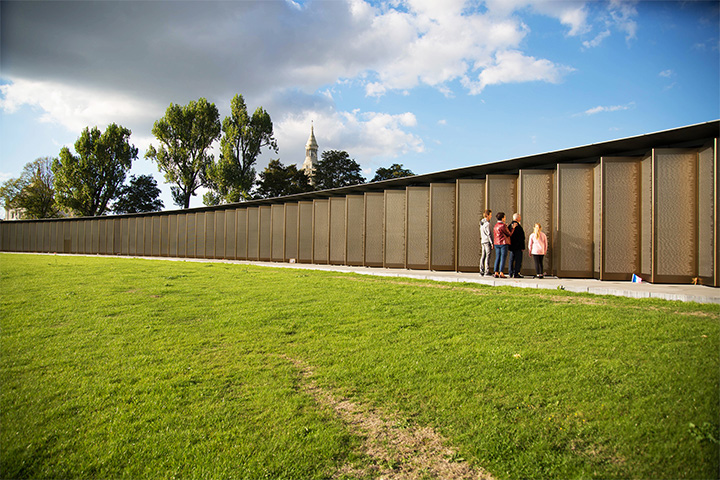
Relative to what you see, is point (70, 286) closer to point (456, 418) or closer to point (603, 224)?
point (456, 418)

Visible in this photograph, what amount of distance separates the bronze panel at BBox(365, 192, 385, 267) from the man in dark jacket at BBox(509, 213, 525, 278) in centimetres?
780

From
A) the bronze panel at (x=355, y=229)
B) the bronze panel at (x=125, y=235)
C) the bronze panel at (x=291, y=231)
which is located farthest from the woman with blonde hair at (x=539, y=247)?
the bronze panel at (x=125, y=235)

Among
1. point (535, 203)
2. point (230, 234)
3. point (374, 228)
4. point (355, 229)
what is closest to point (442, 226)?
point (535, 203)

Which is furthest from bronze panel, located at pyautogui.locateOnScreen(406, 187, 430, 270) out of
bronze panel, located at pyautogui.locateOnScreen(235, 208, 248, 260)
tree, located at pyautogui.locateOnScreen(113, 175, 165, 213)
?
tree, located at pyautogui.locateOnScreen(113, 175, 165, 213)

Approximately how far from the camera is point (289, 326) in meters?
7.05

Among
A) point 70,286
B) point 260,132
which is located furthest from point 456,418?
point 260,132

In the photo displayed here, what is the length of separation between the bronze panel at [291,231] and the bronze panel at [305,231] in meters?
0.46

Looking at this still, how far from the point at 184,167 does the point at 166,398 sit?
4946 cm

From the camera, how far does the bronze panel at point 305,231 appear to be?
24.4 metres

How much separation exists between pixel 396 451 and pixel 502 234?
10470 millimetres

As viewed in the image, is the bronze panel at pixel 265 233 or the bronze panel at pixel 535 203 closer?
the bronze panel at pixel 535 203

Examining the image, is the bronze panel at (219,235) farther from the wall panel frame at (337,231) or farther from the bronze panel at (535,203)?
the bronze panel at (535,203)

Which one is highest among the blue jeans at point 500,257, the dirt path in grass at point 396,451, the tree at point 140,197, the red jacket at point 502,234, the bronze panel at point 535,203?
the tree at point 140,197

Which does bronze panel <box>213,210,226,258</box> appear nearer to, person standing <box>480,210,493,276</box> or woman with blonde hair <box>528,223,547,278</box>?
person standing <box>480,210,493,276</box>
